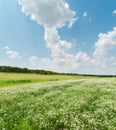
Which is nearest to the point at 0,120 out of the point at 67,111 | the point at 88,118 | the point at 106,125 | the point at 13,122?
the point at 13,122

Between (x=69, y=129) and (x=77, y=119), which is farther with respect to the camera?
(x=77, y=119)

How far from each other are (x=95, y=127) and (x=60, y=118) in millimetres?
2686

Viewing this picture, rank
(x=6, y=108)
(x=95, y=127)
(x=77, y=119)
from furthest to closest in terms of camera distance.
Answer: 1. (x=6, y=108)
2. (x=77, y=119)
3. (x=95, y=127)

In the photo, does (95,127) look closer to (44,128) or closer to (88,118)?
(88,118)

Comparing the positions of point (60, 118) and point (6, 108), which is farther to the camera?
point (6, 108)

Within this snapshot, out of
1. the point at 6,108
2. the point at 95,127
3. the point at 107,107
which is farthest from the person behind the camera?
the point at 6,108

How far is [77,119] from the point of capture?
1443cm

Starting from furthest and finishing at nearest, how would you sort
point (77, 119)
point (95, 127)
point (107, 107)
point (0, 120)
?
point (107, 107), point (0, 120), point (77, 119), point (95, 127)

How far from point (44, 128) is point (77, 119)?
7.09 ft

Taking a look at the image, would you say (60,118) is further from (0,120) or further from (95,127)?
(0,120)

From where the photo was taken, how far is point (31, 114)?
53.6 ft

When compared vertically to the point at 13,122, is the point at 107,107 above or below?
above

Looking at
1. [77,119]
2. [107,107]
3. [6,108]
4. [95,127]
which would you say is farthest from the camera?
[6,108]

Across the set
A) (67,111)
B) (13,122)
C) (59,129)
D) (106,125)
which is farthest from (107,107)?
(13,122)
